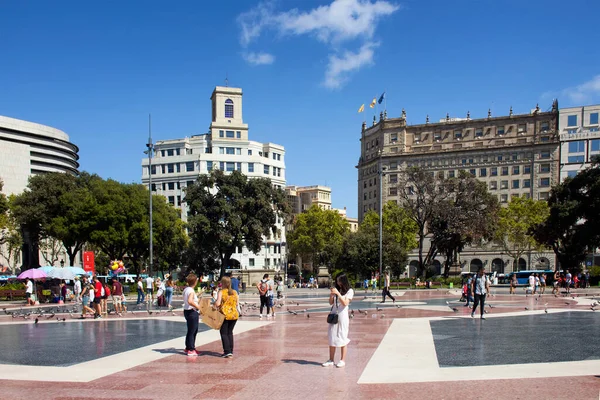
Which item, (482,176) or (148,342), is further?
(482,176)

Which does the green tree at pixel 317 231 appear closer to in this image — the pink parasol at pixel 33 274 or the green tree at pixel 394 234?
the green tree at pixel 394 234

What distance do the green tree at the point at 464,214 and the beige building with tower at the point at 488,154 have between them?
34.7m

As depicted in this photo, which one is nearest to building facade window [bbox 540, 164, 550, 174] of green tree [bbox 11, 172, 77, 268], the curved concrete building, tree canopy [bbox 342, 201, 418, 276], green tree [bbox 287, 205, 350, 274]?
green tree [bbox 287, 205, 350, 274]

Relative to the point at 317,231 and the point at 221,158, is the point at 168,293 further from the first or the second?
the point at 317,231

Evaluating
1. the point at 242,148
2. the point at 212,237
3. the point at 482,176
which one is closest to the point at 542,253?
the point at 482,176

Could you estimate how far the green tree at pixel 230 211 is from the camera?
173 ft

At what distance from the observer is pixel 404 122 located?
332 feet

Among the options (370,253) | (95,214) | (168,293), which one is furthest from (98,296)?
(370,253)

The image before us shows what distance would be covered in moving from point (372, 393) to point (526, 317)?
14.2 meters

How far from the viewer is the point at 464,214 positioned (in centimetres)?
Result: 5509

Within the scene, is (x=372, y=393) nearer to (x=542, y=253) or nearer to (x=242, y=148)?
(x=242, y=148)

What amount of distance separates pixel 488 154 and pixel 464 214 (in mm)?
43304

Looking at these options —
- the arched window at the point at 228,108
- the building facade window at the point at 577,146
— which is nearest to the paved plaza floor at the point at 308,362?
the arched window at the point at 228,108

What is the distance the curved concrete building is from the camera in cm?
8825
